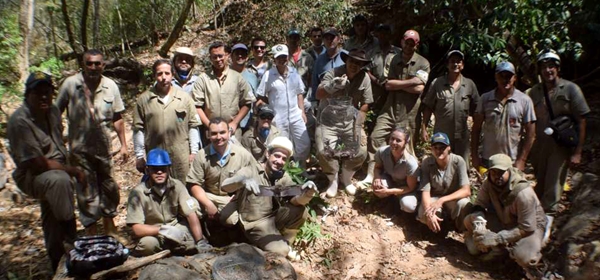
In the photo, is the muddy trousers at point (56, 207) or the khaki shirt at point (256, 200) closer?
the muddy trousers at point (56, 207)

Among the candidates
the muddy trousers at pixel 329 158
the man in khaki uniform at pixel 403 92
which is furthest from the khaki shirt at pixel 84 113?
the man in khaki uniform at pixel 403 92

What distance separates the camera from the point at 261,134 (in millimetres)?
5656

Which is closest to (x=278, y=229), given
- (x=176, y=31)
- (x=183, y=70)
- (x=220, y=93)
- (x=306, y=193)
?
(x=306, y=193)

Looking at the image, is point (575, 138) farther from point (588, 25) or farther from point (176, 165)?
point (176, 165)

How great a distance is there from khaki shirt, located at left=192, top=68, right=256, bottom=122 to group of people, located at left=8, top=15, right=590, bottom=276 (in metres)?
0.01

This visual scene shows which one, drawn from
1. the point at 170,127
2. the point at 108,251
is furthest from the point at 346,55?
the point at 108,251

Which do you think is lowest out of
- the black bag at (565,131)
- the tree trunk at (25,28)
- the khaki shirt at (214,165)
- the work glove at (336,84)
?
the khaki shirt at (214,165)

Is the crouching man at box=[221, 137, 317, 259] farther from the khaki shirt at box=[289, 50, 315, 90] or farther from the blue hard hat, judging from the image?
the khaki shirt at box=[289, 50, 315, 90]

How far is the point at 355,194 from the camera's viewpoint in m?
6.21

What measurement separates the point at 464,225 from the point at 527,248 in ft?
2.29

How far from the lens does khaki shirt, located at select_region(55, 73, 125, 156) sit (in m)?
4.82

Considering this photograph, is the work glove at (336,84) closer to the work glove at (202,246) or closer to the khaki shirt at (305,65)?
the khaki shirt at (305,65)

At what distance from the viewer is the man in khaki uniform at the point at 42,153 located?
161 inches

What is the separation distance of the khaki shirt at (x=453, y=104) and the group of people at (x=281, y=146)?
0.02 meters
